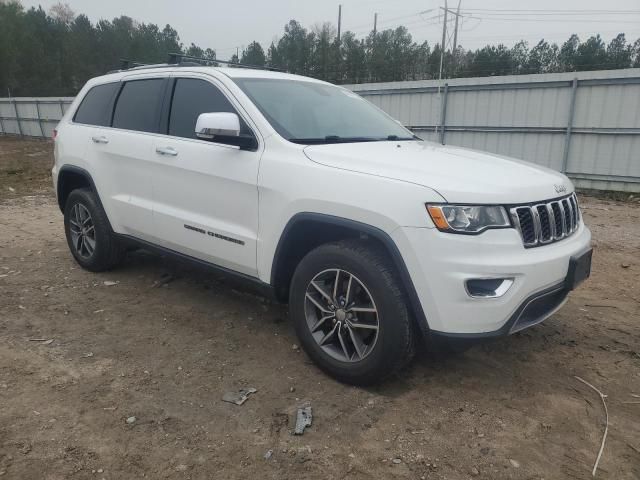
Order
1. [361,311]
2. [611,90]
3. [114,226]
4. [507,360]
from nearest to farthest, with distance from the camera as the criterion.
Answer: [361,311] → [507,360] → [114,226] → [611,90]

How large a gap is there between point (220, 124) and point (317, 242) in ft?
3.12

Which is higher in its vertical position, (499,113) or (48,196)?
(499,113)

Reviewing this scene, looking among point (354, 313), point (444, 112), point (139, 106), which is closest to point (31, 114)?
point (444, 112)

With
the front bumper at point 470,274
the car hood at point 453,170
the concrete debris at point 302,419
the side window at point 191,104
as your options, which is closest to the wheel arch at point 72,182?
the side window at point 191,104

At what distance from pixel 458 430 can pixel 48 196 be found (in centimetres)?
995

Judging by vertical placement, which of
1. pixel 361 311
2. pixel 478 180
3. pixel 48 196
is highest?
pixel 478 180

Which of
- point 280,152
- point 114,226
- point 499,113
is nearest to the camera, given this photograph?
point 280,152

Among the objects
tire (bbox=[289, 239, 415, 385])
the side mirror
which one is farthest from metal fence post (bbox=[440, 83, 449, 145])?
tire (bbox=[289, 239, 415, 385])

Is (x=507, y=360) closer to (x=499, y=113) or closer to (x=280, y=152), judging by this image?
(x=280, y=152)

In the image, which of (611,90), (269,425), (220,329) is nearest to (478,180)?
(269,425)

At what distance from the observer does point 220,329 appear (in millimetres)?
3877

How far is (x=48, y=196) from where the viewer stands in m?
10.2

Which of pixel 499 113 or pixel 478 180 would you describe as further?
pixel 499 113

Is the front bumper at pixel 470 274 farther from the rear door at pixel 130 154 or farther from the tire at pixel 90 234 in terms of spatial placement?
the tire at pixel 90 234
